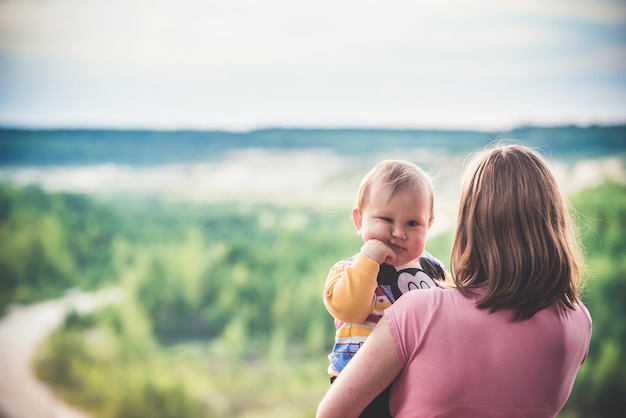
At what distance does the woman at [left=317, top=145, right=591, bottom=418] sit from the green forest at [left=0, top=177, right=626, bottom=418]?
6.62 feet

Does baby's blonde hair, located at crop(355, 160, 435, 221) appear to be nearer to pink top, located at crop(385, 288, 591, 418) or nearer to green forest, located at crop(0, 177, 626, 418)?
pink top, located at crop(385, 288, 591, 418)

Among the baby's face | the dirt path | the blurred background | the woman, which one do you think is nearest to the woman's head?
the woman

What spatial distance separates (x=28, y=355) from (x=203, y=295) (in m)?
0.85

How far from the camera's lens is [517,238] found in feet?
3.04

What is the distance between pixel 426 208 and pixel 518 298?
0.77ft

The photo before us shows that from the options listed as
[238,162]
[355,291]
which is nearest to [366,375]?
[355,291]

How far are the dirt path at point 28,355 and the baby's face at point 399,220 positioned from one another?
2.31 meters

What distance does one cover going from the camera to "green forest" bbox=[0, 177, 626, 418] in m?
2.94

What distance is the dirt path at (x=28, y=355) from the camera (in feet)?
9.52

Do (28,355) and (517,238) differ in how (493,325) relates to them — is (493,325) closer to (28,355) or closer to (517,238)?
(517,238)

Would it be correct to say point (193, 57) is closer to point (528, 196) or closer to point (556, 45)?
point (556, 45)

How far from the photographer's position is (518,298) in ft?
3.01

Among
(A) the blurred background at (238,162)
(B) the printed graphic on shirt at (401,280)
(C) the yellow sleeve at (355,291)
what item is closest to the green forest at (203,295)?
(A) the blurred background at (238,162)

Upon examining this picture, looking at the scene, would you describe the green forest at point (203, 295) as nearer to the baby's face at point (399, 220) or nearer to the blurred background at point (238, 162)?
the blurred background at point (238, 162)
